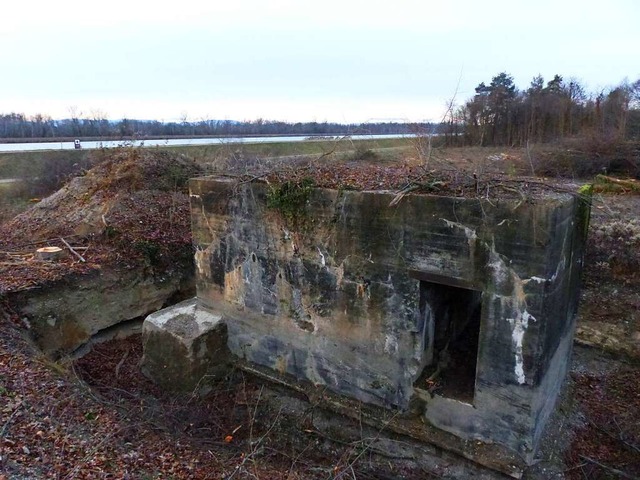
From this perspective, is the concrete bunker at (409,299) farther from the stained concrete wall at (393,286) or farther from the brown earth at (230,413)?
the brown earth at (230,413)

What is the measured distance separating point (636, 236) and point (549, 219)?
808 centimetres

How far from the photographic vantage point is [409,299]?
559 cm

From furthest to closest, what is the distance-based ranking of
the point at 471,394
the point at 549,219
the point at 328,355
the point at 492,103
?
1. the point at 492,103
2. the point at 328,355
3. the point at 471,394
4. the point at 549,219

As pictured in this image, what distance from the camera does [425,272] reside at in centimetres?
537

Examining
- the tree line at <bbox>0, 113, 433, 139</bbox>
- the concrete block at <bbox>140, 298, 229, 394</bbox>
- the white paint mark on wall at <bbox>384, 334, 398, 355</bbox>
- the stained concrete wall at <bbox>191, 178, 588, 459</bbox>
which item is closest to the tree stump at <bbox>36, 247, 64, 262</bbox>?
the concrete block at <bbox>140, 298, 229, 394</bbox>

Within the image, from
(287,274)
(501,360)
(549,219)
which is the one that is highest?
(549,219)

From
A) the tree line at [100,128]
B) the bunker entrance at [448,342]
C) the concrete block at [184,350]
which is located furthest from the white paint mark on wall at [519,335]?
the tree line at [100,128]

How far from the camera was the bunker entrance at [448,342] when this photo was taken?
5680 mm

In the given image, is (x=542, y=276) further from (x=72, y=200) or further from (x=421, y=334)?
(x=72, y=200)

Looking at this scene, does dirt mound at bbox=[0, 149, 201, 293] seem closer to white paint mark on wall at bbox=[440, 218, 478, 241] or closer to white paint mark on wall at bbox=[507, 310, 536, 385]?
white paint mark on wall at bbox=[440, 218, 478, 241]

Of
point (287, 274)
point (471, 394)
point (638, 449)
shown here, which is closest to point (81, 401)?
point (287, 274)

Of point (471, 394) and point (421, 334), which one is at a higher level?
point (421, 334)

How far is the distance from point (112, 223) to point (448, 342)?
8.39 m

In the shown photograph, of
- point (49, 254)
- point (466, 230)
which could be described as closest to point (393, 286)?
point (466, 230)
